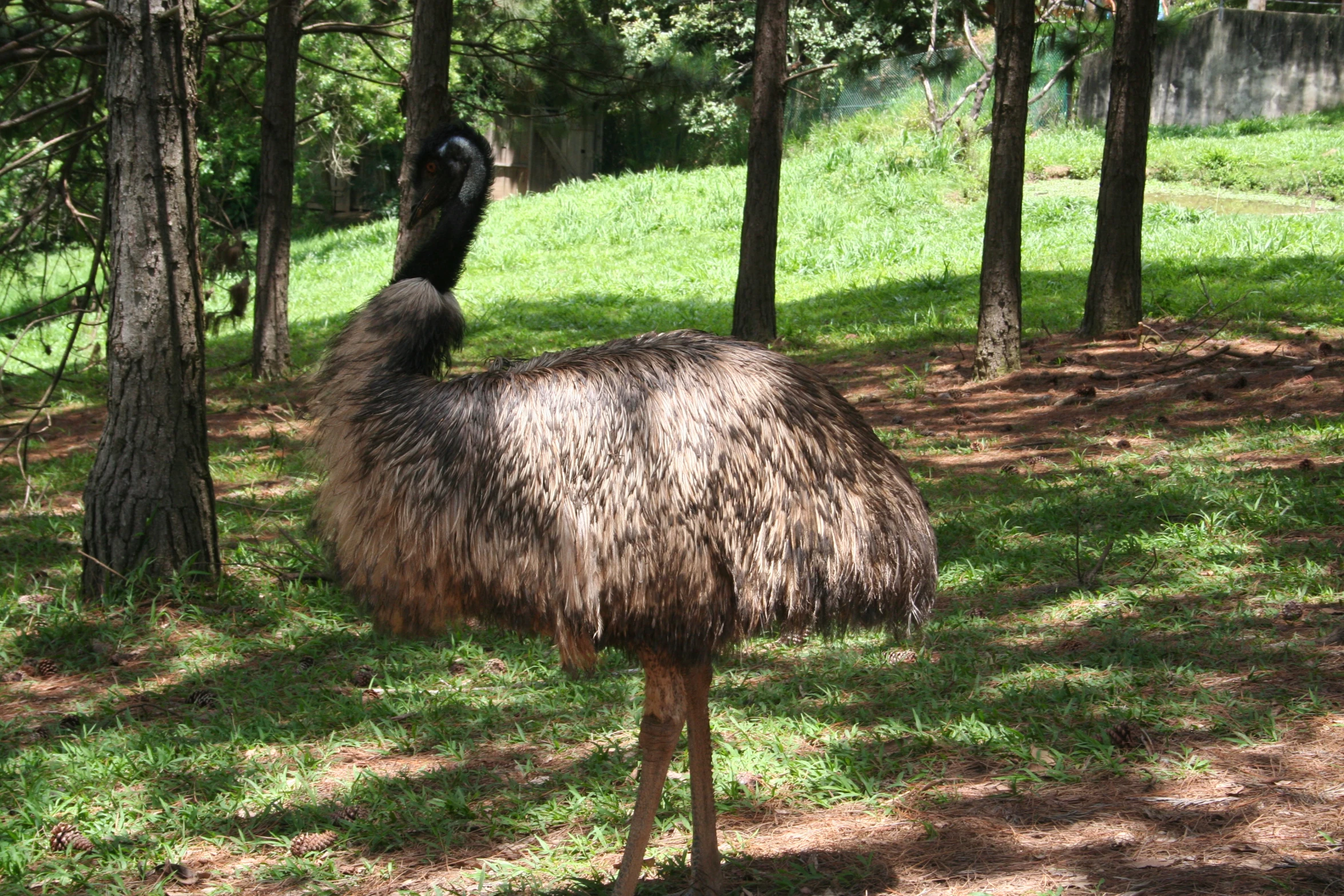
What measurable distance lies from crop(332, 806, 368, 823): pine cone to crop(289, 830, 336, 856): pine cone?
0.23 ft

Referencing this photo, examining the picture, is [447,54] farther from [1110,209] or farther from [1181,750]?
[1181,750]

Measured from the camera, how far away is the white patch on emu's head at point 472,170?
352 cm

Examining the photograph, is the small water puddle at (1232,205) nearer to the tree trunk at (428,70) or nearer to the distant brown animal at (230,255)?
the tree trunk at (428,70)

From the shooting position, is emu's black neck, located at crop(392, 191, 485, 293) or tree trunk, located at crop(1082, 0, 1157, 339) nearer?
emu's black neck, located at crop(392, 191, 485, 293)

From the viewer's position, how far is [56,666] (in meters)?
4.76

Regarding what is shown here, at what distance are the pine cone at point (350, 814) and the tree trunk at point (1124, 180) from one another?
6994 mm

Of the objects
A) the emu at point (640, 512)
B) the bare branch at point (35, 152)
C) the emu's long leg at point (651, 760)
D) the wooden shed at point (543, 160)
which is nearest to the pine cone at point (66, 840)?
the emu at point (640, 512)

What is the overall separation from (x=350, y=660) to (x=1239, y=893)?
3243 millimetres

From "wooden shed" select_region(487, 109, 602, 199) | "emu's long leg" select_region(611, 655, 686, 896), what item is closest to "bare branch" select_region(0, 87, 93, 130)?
"emu's long leg" select_region(611, 655, 686, 896)

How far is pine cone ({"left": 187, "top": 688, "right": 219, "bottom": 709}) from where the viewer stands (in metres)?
4.48

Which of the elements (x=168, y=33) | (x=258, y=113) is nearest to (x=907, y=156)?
(x=258, y=113)

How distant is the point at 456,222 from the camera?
3451 mm

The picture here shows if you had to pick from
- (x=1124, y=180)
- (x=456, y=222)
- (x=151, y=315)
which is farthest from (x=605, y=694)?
(x=1124, y=180)

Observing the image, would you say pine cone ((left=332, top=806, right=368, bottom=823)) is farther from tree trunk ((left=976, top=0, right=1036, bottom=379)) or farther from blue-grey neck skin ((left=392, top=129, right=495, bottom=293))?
tree trunk ((left=976, top=0, right=1036, bottom=379))
